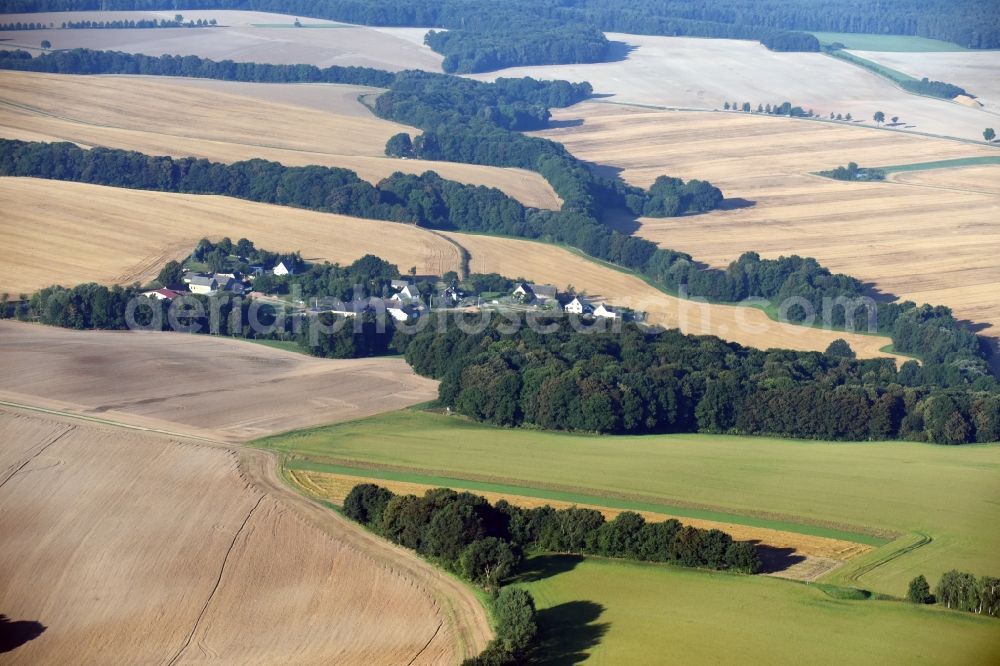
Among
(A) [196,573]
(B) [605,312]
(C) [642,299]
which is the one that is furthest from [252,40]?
(A) [196,573]

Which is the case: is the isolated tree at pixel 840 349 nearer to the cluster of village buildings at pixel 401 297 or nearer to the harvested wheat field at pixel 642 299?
the harvested wheat field at pixel 642 299

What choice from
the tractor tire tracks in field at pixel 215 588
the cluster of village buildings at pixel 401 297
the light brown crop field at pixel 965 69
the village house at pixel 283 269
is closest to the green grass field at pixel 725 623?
the tractor tire tracks in field at pixel 215 588

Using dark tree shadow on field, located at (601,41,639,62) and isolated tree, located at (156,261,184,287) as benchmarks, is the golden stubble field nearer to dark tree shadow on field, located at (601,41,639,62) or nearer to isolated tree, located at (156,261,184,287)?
isolated tree, located at (156,261,184,287)

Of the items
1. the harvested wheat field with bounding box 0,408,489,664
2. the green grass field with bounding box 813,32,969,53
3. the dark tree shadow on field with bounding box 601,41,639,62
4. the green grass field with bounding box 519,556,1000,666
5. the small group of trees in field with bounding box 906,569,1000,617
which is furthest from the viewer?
the dark tree shadow on field with bounding box 601,41,639,62

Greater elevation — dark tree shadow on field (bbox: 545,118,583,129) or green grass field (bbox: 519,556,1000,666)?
dark tree shadow on field (bbox: 545,118,583,129)

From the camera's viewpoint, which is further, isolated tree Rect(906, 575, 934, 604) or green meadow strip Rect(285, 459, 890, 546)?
green meadow strip Rect(285, 459, 890, 546)

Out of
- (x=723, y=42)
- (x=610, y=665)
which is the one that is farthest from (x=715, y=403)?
(x=723, y=42)

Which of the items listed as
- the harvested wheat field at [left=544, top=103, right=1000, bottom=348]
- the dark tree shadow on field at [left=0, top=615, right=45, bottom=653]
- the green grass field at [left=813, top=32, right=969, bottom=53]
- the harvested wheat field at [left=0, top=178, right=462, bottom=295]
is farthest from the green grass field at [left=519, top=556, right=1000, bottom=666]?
the green grass field at [left=813, top=32, right=969, bottom=53]

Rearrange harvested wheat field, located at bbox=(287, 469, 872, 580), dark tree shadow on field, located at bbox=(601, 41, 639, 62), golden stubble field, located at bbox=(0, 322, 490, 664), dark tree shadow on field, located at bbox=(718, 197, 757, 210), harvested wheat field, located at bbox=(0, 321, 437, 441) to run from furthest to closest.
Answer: dark tree shadow on field, located at bbox=(601, 41, 639, 62) < dark tree shadow on field, located at bbox=(718, 197, 757, 210) < harvested wheat field, located at bbox=(0, 321, 437, 441) < harvested wheat field, located at bbox=(287, 469, 872, 580) < golden stubble field, located at bbox=(0, 322, 490, 664)
